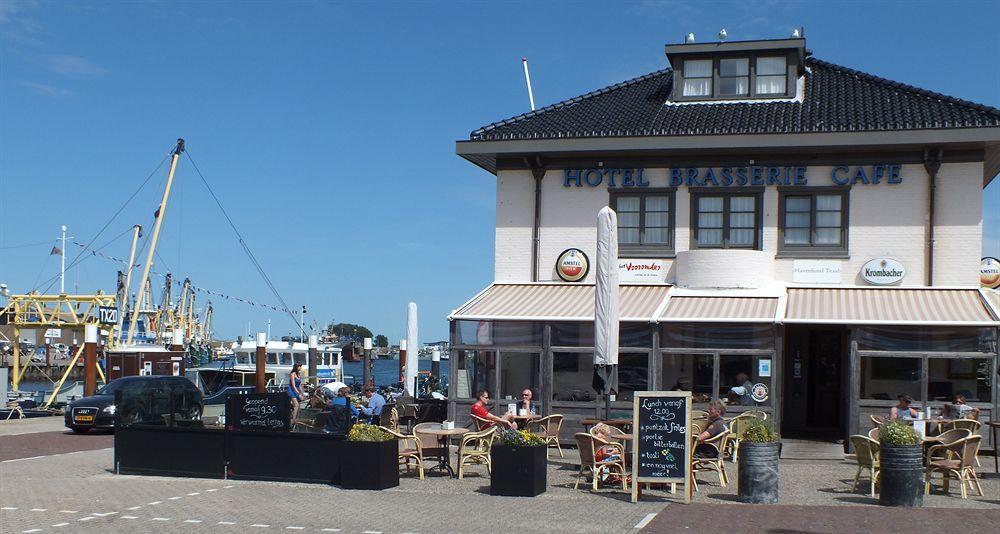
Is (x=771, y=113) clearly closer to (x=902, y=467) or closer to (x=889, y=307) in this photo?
(x=889, y=307)

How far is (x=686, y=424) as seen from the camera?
13469 millimetres

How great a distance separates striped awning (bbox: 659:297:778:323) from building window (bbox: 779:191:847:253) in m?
1.64

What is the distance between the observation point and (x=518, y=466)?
13844 mm

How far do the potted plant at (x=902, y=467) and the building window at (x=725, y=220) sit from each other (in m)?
8.60

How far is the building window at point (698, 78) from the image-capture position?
23016 mm

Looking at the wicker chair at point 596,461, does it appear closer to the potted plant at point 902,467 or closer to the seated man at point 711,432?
the seated man at point 711,432

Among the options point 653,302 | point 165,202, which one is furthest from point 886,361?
point 165,202

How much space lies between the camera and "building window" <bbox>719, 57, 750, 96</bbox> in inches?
896

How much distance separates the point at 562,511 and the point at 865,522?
3.40m

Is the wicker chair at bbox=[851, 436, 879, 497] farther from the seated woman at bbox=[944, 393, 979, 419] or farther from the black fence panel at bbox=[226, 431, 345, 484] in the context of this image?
the black fence panel at bbox=[226, 431, 345, 484]

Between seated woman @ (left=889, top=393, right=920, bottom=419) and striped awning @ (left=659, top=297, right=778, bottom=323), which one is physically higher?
striped awning @ (left=659, top=297, right=778, bottom=323)

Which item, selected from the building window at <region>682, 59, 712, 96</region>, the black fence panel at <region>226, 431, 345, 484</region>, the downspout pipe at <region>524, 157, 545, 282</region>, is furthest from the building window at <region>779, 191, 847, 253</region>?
the black fence panel at <region>226, 431, 345, 484</region>

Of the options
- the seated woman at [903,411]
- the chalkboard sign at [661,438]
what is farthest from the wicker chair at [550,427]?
the seated woman at [903,411]

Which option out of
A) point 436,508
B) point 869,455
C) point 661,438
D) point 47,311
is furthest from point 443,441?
point 47,311
